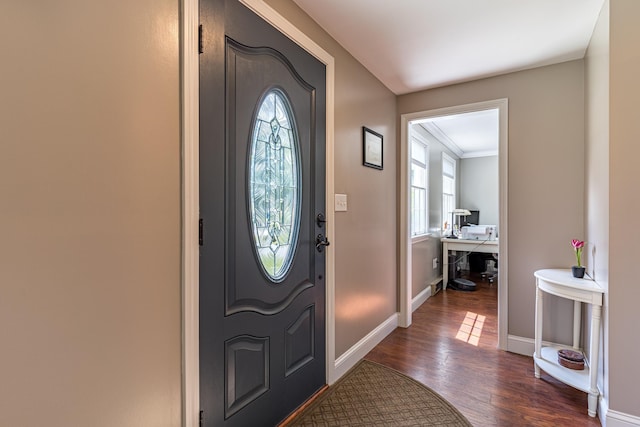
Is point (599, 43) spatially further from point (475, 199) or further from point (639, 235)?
point (475, 199)

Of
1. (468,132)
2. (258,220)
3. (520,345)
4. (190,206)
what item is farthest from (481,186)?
(190,206)

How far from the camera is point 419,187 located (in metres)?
4.23

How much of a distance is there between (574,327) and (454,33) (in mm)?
2335

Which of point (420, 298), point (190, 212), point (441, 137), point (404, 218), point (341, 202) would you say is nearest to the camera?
point (190, 212)

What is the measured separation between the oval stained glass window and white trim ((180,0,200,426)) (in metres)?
0.33

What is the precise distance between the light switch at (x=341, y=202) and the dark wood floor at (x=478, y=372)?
1.28 metres

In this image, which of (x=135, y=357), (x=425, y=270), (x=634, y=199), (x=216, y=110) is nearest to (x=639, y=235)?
(x=634, y=199)

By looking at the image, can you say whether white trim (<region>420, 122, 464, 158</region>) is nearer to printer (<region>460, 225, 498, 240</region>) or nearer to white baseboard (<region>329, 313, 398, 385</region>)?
printer (<region>460, 225, 498, 240</region>)

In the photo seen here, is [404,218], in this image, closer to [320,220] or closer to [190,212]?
[320,220]

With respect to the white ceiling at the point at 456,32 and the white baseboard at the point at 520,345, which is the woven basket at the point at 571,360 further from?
the white ceiling at the point at 456,32

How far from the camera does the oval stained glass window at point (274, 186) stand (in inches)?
60.6

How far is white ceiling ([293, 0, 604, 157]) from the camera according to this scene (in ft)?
5.87

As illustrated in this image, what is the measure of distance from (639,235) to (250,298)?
6.60 feet

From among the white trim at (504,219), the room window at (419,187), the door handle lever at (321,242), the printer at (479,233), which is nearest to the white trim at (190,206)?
the door handle lever at (321,242)
